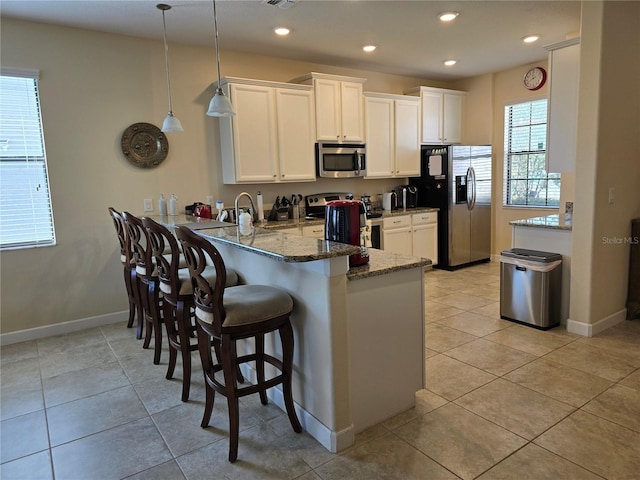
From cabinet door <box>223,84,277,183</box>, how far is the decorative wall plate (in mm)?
674

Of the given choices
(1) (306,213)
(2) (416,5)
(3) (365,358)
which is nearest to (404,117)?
(1) (306,213)

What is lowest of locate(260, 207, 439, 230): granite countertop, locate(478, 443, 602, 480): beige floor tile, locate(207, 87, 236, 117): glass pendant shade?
locate(478, 443, 602, 480): beige floor tile

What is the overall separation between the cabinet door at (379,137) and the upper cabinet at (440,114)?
2.05 feet

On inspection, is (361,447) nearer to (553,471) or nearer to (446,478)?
(446,478)

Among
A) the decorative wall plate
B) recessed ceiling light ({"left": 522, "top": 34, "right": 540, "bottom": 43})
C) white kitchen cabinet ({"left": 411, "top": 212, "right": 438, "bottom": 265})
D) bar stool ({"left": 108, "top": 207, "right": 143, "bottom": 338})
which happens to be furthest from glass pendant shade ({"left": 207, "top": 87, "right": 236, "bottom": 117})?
recessed ceiling light ({"left": 522, "top": 34, "right": 540, "bottom": 43})

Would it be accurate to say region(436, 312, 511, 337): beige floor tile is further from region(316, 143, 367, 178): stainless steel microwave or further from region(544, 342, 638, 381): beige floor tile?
region(316, 143, 367, 178): stainless steel microwave

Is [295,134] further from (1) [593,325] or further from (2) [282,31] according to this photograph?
(1) [593,325]

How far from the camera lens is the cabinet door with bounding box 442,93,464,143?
20.5ft

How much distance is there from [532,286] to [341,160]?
8.69 feet

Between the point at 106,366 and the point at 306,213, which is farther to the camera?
the point at 306,213

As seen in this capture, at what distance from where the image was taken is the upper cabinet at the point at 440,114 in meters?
6.03

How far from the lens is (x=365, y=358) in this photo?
2.23 meters

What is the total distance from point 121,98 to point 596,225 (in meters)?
4.38

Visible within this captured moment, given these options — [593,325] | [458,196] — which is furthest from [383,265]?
[458,196]
